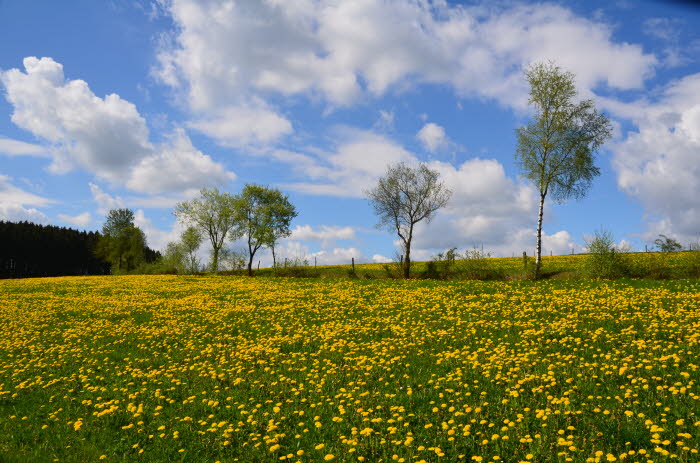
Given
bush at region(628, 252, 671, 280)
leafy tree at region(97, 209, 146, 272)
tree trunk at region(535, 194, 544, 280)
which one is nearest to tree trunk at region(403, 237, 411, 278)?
tree trunk at region(535, 194, 544, 280)

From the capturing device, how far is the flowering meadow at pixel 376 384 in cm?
647

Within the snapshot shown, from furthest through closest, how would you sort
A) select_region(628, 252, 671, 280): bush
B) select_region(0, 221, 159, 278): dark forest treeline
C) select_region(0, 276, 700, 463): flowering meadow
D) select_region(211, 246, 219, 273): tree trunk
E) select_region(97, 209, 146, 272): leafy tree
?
select_region(0, 221, 159, 278): dark forest treeline → select_region(97, 209, 146, 272): leafy tree → select_region(211, 246, 219, 273): tree trunk → select_region(628, 252, 671, 280): bush → select_region(0, 276, 700, 463): flowering meadow

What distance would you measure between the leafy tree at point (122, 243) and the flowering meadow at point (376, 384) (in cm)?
7763

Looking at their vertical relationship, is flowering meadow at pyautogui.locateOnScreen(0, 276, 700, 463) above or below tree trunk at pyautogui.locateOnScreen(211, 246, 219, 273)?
below

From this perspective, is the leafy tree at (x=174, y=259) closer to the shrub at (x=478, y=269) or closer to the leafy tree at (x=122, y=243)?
the leafy tree at (x=122, y=243)

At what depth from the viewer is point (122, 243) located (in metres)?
91.4

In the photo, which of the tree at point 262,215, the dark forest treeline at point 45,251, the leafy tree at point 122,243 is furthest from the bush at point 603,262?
the dark forest treeline at point 45,251

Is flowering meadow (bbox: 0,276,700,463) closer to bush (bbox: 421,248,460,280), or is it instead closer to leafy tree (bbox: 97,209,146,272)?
bush (bbox: 421,248,460,280)

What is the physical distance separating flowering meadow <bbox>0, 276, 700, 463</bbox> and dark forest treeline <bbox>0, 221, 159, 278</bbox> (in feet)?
331

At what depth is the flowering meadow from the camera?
21.2 ft

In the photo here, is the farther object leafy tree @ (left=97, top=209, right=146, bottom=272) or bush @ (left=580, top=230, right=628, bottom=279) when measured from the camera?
leafy tree @ (left=97, top=209, right=146, bottom=272)

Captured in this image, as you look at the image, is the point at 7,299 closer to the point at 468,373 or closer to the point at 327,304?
the point at 327,304

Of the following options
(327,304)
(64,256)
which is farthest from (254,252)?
(64,256)

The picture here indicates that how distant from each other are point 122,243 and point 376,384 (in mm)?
96727
